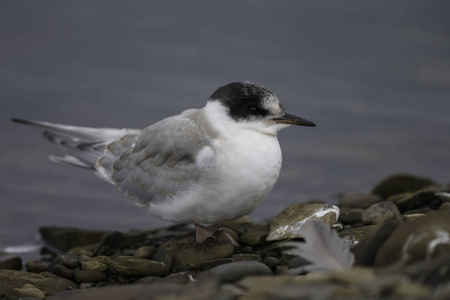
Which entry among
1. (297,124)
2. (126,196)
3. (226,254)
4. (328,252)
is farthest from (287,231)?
(328,252)

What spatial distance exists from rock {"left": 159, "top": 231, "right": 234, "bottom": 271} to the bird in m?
0.09

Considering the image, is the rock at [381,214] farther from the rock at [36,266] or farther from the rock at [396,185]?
the rock at [36,266]

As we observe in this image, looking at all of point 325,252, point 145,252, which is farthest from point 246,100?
point 325,252

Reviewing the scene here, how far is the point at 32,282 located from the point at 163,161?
5.82 ft

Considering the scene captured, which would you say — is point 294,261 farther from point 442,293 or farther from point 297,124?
point 442,293

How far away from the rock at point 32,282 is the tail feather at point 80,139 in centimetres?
191

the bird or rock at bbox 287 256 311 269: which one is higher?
the bird

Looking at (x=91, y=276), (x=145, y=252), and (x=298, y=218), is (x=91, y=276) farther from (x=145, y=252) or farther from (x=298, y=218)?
(x=298, y=218)

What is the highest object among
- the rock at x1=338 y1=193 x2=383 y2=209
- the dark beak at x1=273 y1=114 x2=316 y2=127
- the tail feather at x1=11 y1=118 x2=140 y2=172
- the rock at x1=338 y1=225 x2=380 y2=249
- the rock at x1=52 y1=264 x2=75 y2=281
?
the dark beak at x1=273 y1=114 x2=316 y2=127

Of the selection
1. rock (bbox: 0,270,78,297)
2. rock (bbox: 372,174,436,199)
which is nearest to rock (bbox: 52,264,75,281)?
rock (bbox: 0,270,78,297)

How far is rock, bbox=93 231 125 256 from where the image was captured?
7.00 metres

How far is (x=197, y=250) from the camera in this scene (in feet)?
20.1

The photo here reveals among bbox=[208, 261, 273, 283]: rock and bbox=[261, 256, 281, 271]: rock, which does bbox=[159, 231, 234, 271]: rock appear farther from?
bbox=[208, 261, 273, 283]: rock

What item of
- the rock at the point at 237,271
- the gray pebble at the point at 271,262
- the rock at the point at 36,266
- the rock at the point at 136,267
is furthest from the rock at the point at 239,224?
the rock at the point at 237,271
